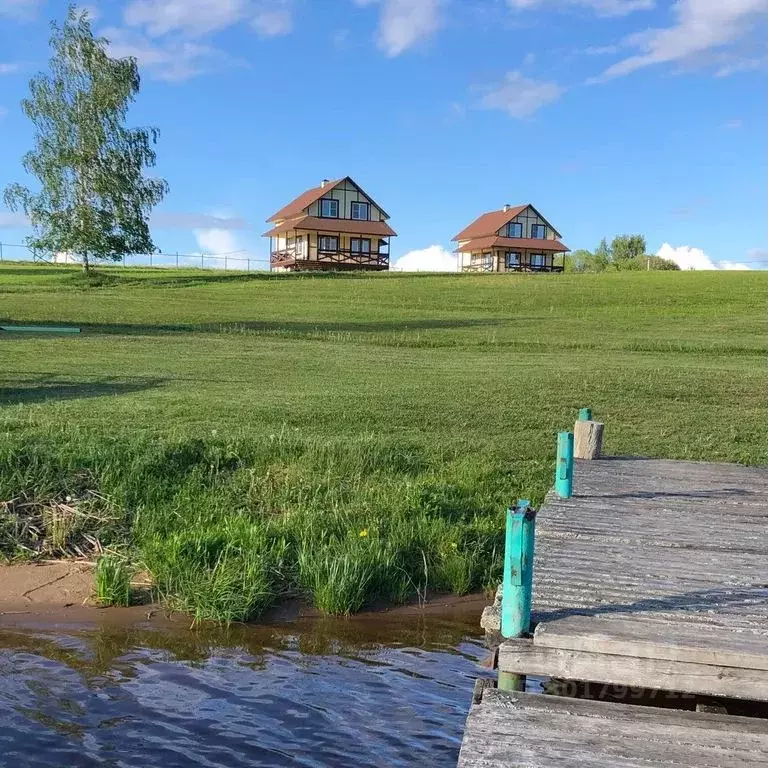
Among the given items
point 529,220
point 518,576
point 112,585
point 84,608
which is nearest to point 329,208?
point 529,220

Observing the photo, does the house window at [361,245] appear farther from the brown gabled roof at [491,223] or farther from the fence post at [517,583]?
the fence post at [517,583]

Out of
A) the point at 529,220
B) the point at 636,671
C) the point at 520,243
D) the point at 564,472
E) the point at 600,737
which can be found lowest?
the point at 600,737

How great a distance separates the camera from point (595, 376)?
A: 62.3 ft

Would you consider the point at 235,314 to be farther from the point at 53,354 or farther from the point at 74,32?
the point at 74,32

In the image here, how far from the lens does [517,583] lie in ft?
15.4

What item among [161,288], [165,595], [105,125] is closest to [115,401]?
[165,595]

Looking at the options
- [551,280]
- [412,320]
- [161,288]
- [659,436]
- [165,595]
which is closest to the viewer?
[165,595]

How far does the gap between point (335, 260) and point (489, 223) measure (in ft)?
64.9

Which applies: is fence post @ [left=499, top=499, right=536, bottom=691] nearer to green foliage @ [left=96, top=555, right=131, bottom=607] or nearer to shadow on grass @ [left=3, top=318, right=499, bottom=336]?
green foliage @ [left=96, top=555, right=131, bottom=607]

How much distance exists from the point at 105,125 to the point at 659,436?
4489 cm

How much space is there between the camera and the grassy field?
9.07 m

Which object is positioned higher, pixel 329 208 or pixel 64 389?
pixel 329 208

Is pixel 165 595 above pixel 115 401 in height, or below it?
below

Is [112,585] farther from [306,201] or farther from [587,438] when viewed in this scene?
[306,201]
